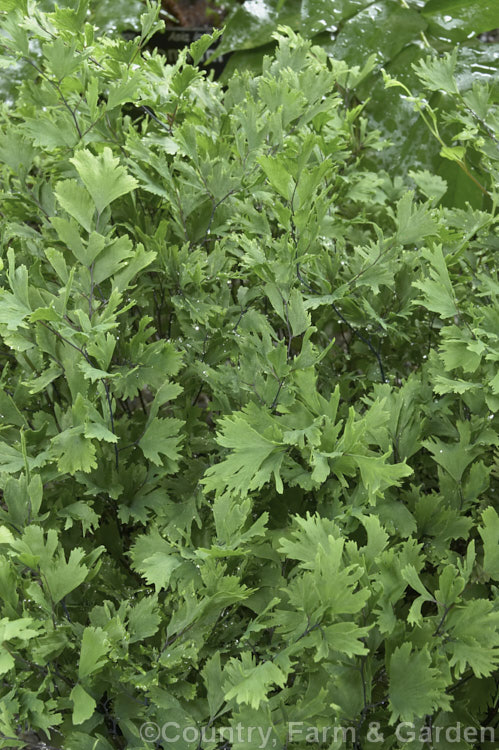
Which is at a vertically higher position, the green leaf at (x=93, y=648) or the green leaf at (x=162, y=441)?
the green leaf at (x=162, y=441)

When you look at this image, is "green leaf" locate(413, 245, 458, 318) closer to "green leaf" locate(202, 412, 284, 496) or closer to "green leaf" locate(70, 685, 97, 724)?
"green leaf" locate(202, 412, 284, 496)

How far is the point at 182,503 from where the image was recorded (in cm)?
39

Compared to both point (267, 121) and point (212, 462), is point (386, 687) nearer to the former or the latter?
point (212, 462)

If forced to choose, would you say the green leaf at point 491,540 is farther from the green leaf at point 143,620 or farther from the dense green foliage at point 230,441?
the green leaf at point 143,620

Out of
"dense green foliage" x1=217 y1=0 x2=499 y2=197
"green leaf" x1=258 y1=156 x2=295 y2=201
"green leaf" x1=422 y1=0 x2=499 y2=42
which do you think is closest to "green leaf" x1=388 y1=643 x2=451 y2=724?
"green leaf" x1=258 y1=156 x2=295 y2=201

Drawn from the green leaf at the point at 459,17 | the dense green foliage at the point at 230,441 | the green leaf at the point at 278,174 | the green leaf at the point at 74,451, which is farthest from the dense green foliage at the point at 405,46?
the green leaf at the point at 74,451

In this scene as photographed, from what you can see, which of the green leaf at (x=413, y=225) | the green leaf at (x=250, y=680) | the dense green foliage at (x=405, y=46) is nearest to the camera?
the green leaf at (x=250, y=680)

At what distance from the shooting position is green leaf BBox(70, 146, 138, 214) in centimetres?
37

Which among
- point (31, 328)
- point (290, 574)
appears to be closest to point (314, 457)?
point (290, 574)

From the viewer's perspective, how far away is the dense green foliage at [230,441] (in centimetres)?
31

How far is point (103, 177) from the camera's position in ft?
1.22

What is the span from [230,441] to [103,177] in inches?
6.4

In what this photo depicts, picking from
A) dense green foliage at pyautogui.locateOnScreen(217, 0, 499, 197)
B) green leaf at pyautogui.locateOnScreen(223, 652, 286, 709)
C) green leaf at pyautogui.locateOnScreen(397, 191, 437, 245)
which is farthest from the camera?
dense green foliage at pyautogui.locateOnScreen(217, 0, 499, 197)

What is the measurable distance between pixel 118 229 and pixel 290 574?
0.83 feet
